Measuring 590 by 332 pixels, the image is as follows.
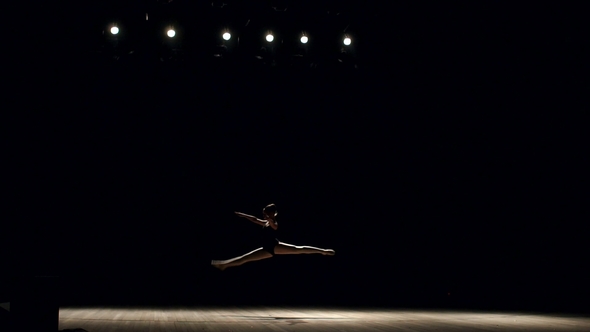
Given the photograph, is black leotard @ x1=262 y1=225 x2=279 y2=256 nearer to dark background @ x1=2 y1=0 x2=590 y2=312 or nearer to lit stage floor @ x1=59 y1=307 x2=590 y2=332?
lit stage floor @ x1=59 y1=307 x2=590 y2=332

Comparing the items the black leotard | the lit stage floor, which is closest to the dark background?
the lit stage floor

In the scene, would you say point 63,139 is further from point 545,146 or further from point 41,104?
point 545,146

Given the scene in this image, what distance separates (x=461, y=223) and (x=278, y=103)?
3830 millimetres

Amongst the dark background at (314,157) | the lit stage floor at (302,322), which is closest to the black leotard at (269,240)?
the lit stage floor at (302,322)

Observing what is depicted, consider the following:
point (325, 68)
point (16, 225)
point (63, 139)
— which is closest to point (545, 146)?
point (325, 68)

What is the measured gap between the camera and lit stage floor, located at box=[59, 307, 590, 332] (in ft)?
15.7

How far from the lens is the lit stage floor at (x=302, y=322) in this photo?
15.7 feet

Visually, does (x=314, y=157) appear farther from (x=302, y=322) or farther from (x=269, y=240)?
(x=302, y=322)

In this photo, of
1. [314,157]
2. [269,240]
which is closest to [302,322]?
[269,240]

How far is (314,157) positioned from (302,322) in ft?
14.6

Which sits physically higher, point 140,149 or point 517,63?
point 517,63

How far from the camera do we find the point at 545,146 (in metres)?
9.72

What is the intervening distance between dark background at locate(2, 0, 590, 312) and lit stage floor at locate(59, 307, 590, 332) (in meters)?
2.21

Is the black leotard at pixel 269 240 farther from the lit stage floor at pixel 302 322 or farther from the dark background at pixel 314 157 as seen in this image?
the dark background at pixel 314 157
